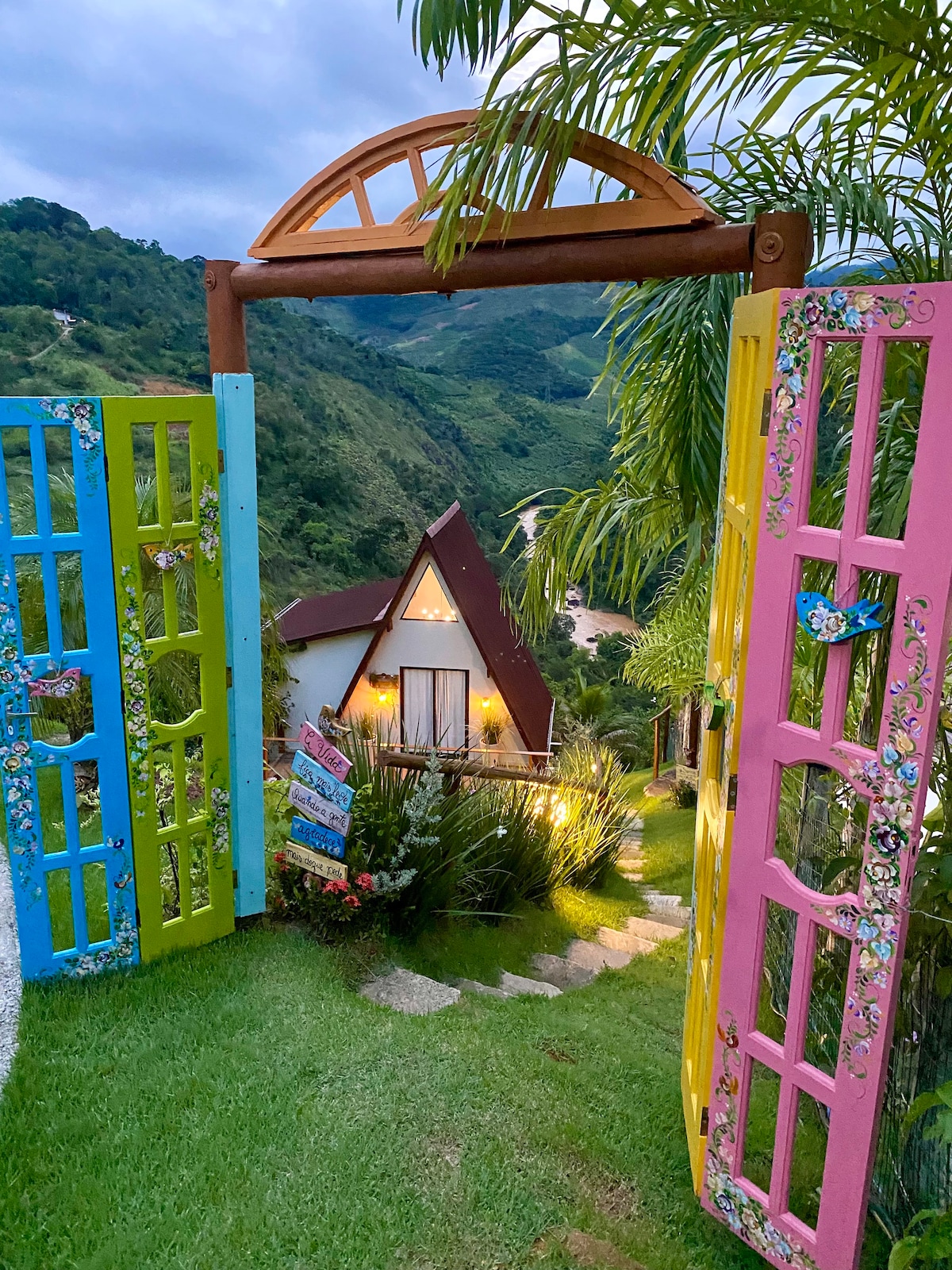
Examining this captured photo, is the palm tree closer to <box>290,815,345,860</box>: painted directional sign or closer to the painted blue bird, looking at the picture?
the painted blue bird

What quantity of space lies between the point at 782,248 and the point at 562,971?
305cm

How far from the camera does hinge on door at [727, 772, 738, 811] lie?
217cm

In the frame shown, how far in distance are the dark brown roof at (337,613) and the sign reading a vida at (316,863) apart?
9.43 meters

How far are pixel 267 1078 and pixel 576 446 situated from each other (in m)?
29.5

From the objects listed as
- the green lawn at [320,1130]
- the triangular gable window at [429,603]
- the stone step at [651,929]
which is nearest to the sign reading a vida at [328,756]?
the green lawn at [320,1130]

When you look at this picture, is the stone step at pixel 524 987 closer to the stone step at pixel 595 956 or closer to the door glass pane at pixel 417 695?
the stone step at pixel 595 956

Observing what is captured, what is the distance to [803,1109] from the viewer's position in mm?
2865

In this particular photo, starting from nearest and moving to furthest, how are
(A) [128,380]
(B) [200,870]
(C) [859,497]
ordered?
(C) [859,497]
(B) [200,870]
(A) [128,380]

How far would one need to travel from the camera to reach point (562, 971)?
164 inches

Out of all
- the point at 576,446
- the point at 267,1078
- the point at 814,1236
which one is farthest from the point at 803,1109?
the point at 576,446

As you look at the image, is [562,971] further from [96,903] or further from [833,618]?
[833,618]

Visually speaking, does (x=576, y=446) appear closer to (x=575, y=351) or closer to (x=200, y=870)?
(x=575, y=351)

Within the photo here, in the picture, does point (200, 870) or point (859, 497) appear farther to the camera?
point (200, 870)

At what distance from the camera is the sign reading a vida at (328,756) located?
12.2ft
